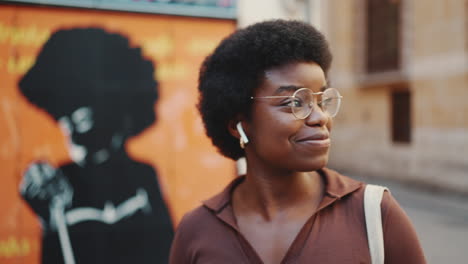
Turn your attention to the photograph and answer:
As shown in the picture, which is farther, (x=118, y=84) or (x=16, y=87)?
(x=118, y=84)

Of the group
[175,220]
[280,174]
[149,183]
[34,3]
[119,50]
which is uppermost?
[34,3]

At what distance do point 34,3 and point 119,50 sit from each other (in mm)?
775

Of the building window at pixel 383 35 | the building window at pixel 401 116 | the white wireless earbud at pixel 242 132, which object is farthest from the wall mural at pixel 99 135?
the building window at pixel 383 35

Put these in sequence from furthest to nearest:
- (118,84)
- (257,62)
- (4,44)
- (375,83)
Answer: (375,83)
(118,84)
(4,44)
(257,62)

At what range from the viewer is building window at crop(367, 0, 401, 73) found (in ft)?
40.5

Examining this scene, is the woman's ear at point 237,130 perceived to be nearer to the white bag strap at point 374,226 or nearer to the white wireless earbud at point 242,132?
the white wireless earbud at point 242,132

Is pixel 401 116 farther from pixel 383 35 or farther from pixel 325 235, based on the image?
pixel 325 235

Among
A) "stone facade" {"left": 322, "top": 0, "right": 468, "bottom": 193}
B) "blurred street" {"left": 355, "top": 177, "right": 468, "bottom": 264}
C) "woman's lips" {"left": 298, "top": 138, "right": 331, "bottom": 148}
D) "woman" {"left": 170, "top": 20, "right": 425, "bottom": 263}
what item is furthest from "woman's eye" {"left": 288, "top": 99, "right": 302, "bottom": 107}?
"stone facade" {"left": 322, "top": 0, "right": 468, "bottom": 193}

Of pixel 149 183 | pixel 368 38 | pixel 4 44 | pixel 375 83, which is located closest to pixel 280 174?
pixel 149 183

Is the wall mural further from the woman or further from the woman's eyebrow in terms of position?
the woman's eyebrow

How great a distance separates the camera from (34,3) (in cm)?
405

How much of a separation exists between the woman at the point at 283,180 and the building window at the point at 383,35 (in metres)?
11.3

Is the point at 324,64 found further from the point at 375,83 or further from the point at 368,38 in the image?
the point at 368,38

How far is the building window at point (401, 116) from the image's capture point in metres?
12.1
